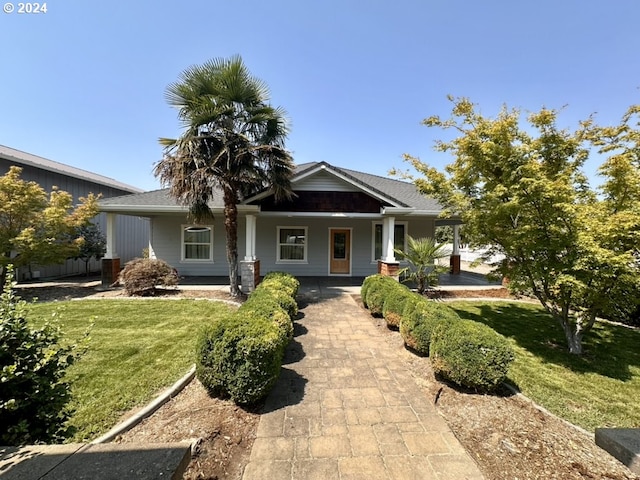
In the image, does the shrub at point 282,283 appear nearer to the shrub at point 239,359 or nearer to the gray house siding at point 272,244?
the shrub at point 239,359

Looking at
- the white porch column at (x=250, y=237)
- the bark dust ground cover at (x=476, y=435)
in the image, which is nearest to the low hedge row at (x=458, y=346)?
the bark dust ground cover at (x=476, y=435)

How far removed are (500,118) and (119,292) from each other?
477 inches

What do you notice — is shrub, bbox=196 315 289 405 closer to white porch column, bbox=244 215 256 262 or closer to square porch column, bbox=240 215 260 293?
square porch column, bbox=240 215 260 293

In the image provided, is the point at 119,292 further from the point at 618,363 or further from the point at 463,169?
the point at 618,363

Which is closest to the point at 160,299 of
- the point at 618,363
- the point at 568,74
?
the point at 618,363

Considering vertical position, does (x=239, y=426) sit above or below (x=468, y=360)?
below

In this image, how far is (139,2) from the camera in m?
6.50

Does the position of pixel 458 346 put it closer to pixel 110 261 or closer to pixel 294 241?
pixel 294 241

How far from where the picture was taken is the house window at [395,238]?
1290cm

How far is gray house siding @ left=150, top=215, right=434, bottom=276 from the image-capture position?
12367 millimetres

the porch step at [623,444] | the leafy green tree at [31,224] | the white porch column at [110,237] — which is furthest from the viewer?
the white porch column at [110,237]

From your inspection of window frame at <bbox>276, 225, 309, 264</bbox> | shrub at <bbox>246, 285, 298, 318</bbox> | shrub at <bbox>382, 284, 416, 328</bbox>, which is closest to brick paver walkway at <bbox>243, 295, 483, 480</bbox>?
shrub at <bbox>246, 285, 298, 318</bbox>

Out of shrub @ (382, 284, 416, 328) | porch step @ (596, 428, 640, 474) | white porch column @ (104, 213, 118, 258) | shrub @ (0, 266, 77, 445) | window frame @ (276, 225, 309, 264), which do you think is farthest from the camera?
window frame @ (276, 225, 309, 264)

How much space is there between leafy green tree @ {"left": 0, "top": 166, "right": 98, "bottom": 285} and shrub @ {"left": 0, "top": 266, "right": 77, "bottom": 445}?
8.71m
